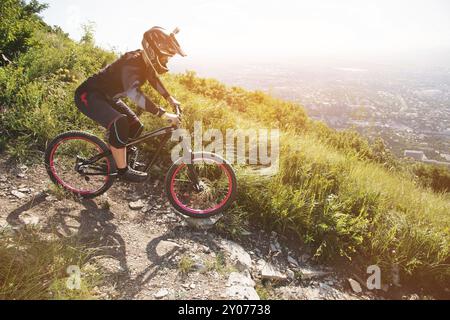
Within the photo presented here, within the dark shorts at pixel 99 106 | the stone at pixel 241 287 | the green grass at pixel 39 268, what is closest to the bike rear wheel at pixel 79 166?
the dark shorts at pixel 99 106

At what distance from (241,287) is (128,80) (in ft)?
10.8

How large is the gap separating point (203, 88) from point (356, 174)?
869cm

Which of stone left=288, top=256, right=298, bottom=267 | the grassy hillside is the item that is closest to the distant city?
the grassy hillside

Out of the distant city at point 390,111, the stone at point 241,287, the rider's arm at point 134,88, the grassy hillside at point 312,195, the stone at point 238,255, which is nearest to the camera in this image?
the stone at point 241,287

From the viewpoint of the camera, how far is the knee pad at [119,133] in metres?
4.32

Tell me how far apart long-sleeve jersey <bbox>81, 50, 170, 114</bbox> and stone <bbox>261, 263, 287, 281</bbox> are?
2.88m

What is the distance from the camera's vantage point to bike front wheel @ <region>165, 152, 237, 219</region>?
4.62 m

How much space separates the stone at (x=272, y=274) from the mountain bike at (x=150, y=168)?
1.17 m

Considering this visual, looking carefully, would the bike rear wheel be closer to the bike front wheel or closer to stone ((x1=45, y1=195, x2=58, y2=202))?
stone ((x1=45, y1=195, x2=58, y2=202))

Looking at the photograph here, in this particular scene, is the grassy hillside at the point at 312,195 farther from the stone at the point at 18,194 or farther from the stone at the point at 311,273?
the stone at the point at 18,194

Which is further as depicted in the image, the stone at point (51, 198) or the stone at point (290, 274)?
the stone at point (51, 198)

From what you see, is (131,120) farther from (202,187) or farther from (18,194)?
(18,194)

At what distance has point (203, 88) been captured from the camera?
42.7 feet

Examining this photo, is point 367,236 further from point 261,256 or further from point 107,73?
point 107,73
